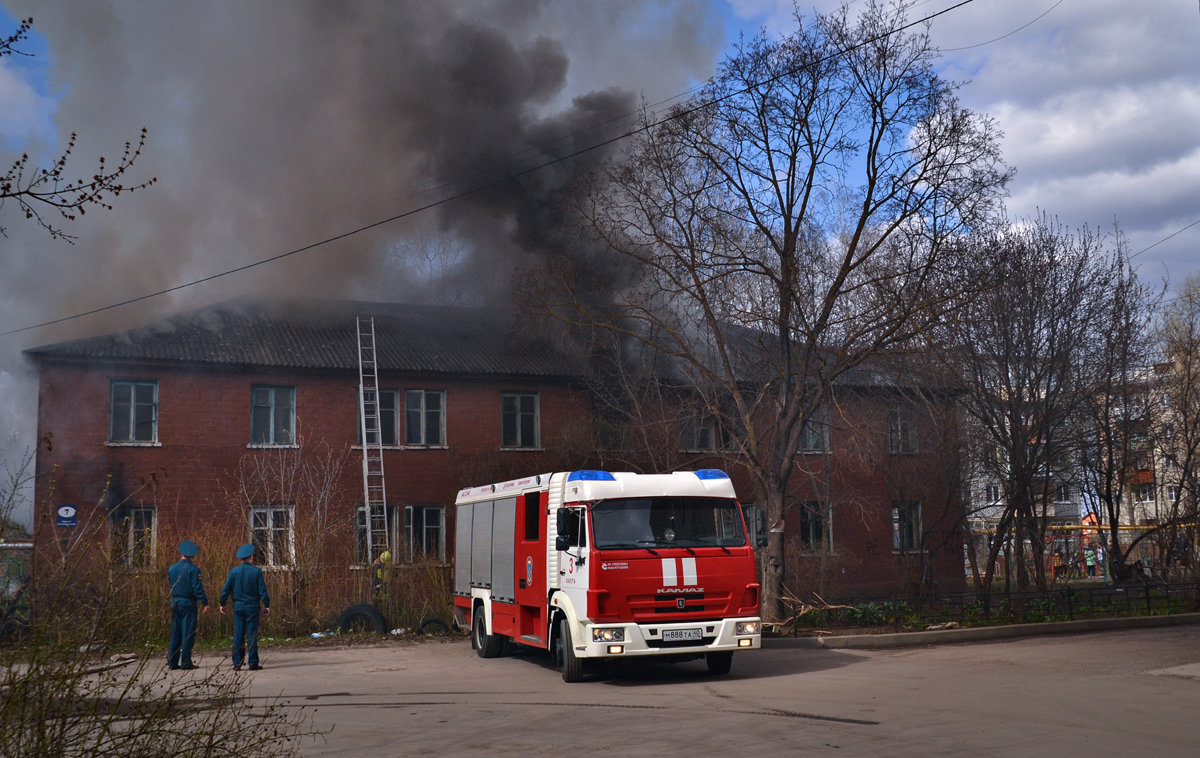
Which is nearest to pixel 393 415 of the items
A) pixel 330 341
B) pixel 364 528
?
pixel 330 341

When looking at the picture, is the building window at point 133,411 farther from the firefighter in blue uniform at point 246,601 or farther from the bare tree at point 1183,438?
the bare tree at point 1183,438

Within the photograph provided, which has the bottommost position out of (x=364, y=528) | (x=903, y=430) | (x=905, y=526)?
(x=905, y=526)

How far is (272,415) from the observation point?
27328 millimetres

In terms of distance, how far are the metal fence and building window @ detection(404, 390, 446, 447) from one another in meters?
13.9

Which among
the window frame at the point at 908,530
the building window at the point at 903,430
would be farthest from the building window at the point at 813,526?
the building window at the point at 903,430

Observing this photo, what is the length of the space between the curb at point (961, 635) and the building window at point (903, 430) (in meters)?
7.81

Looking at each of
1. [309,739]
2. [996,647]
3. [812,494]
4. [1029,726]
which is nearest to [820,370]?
[996,647]

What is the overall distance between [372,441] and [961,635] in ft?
54.6

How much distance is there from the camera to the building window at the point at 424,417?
28.9 meters

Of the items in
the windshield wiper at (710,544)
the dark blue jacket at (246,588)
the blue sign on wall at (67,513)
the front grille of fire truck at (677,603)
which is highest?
the blue sign on wall at (67,513)

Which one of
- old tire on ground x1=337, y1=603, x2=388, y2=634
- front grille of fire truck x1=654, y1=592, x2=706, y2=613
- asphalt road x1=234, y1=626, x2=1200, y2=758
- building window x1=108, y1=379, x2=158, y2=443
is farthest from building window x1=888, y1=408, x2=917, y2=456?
building window x1=108, y1=379, x2=158, y2=443

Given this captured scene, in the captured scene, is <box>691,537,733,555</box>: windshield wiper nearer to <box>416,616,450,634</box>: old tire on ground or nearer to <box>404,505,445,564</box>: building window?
<box>416,616,450,634</box>: old tire on ground

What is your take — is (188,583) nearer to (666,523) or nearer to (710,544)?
(666,523)

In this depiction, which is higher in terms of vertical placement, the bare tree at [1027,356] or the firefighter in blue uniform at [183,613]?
the bare tree at [1027,356]
